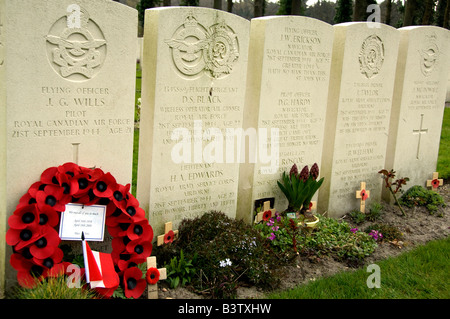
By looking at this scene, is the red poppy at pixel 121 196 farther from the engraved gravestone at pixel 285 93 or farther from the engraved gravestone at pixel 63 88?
the engraved gravestone at pixel 285 93

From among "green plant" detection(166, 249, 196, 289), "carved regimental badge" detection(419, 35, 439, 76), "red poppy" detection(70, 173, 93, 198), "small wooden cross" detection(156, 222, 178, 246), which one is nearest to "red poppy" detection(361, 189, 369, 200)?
"carved regimental badge" detection(419, 35, 439, 76)

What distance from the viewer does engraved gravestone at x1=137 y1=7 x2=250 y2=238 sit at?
13.9 feet

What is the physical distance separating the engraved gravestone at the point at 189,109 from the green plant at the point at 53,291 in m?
1.35

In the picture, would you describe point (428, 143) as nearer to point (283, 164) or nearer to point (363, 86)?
point (363, 86)

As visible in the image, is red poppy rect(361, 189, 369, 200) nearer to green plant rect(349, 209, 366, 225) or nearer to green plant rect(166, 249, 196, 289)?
green plant rect(349, 209, 366, 225)

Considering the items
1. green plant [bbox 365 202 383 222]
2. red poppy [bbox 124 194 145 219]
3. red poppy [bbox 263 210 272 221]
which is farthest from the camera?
green plant [bbox 365 202 383 222]

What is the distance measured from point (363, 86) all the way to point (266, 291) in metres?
3.08

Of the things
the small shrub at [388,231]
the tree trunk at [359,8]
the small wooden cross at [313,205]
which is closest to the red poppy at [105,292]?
the small wooden cross at [313,205]

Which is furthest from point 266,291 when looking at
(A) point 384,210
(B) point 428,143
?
(B) point 428,143

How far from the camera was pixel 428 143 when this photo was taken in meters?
6.96

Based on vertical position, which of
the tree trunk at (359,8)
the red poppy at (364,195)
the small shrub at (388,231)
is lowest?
the small shrub at (388,231)

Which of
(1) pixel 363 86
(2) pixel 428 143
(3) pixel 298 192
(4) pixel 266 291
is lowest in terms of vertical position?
(4) pixel 266 291

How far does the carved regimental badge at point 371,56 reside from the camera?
18.9ft

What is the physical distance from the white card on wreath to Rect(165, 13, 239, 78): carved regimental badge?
151 cm
